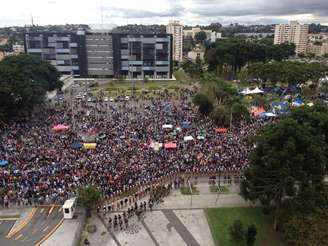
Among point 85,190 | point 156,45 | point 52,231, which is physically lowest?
point 52,231

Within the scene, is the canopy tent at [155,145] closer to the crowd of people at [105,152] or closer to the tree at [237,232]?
the crowd of people at [105,152]

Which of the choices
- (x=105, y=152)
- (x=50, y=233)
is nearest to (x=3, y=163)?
(x=105, y=152)

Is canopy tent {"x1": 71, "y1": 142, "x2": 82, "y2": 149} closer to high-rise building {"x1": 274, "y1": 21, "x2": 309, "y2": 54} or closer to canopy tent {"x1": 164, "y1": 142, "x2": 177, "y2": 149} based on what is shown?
canopy tent {"x1": 164, "y1": 142, "x2": 177, "y2": 149}

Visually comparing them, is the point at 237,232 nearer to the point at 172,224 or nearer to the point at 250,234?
the point at 250,234

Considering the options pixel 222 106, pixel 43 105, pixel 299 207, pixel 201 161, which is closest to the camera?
pixel 299 207

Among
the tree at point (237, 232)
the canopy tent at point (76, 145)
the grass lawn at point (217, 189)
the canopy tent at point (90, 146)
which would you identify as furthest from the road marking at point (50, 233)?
the grass lawn at point (217, 189)

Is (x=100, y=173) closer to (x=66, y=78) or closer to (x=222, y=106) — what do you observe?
(x=222, y=106)

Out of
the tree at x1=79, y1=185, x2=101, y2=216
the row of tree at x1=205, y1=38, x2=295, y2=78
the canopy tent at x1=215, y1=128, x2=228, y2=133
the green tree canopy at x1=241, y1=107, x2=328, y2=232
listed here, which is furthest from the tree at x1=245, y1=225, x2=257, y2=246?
the row of tree at x1=205, y1=38, x2=295, y2=78

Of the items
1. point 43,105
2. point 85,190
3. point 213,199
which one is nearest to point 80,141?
point 85,190
